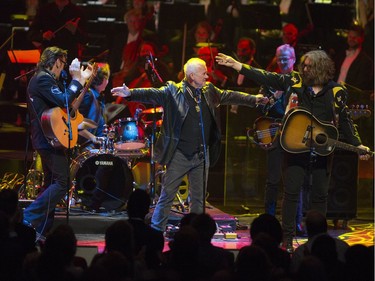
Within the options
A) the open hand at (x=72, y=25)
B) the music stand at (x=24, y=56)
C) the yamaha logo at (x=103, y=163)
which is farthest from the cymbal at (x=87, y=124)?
the open hand at (x=72, y=25)

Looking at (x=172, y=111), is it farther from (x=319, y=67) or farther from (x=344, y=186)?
(x=344, y=186)

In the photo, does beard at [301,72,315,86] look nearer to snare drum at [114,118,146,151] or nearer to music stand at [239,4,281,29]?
snare drum at [114,118,146,151]

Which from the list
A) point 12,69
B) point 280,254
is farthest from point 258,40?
point 280,254

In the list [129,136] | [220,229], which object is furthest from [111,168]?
[220,229]

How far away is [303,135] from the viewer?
9.45 m

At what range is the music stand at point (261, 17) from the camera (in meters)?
15.5

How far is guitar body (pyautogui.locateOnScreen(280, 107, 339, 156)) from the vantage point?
942cm

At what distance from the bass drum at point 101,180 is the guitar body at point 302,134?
2919mm

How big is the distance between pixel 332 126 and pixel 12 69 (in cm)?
687

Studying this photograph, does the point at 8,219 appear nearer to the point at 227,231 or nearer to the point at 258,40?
the point at 227,231

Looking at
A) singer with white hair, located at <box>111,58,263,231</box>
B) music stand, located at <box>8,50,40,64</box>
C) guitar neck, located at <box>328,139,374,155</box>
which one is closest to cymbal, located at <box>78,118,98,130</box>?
singer with white hair, located at <box>111,58,263,231</box>

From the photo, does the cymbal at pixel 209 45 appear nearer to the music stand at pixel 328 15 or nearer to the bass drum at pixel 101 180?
the music stand at pixel 328 15

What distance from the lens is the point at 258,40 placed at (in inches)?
→ 629

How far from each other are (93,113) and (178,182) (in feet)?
8.58
